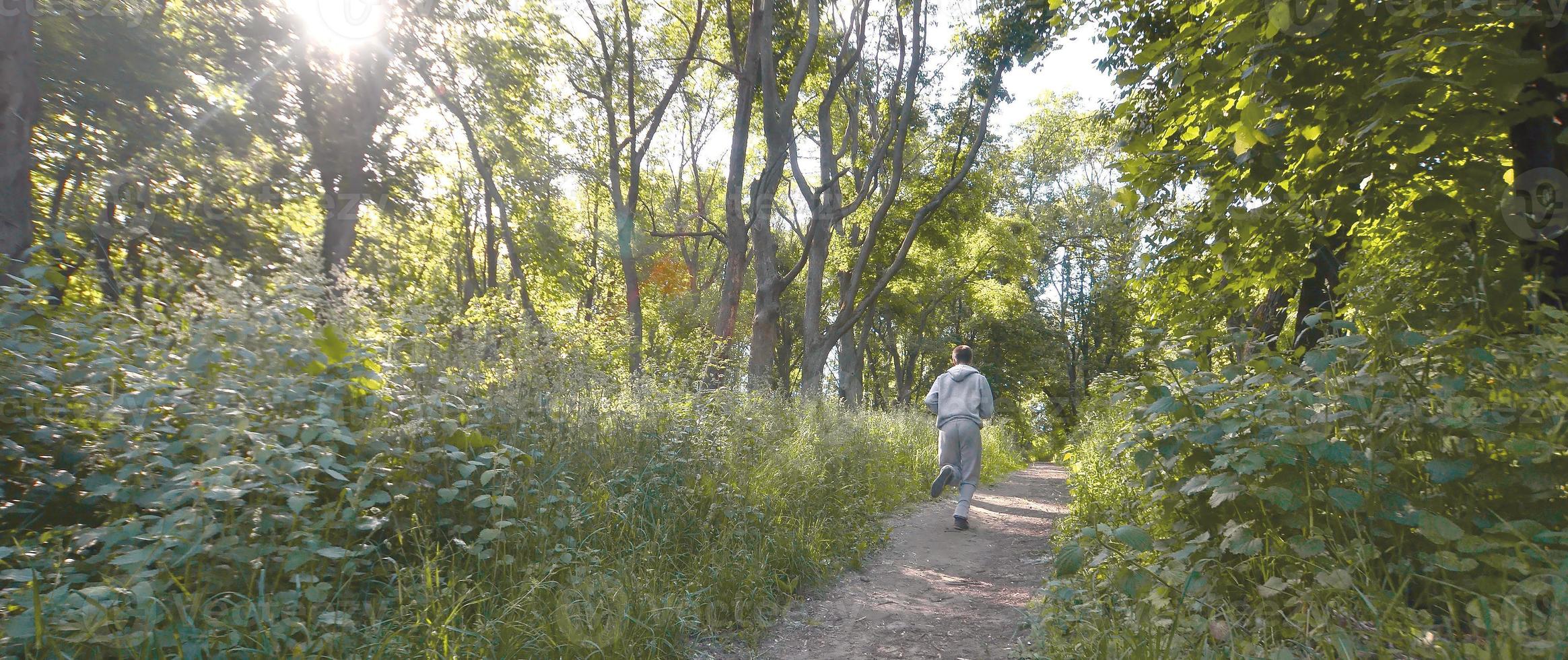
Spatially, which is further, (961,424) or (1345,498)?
(961,424)

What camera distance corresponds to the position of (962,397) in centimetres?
797

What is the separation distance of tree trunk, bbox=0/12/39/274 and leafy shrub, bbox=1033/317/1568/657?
7.07 m

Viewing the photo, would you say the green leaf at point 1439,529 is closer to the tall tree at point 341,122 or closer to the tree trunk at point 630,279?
the tall tree at point 341,122

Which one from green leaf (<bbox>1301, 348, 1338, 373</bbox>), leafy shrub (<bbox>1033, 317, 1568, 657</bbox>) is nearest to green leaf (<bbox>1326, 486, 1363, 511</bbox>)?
leafy shrub (<bbox>1033, 317, 1568, 657</bbox>)

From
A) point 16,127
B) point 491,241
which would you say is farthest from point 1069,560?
point 491,241

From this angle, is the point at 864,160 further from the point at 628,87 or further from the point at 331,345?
the point at 331,345

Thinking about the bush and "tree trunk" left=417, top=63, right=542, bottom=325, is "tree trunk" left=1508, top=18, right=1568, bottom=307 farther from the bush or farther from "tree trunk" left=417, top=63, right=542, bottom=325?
→ "tree trunk" left=417, top=63, right=542, bottom=325

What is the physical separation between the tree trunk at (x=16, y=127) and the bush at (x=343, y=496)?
6.35 ft

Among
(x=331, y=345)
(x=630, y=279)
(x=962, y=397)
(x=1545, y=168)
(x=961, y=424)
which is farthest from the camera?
(x=630, y=279)

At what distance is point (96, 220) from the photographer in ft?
27.7

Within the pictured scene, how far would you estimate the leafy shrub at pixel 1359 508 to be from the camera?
2.25 meters

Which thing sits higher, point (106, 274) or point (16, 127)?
point (16, 127)

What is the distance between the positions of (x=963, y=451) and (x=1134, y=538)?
5.25 metres

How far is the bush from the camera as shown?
8.18ft
